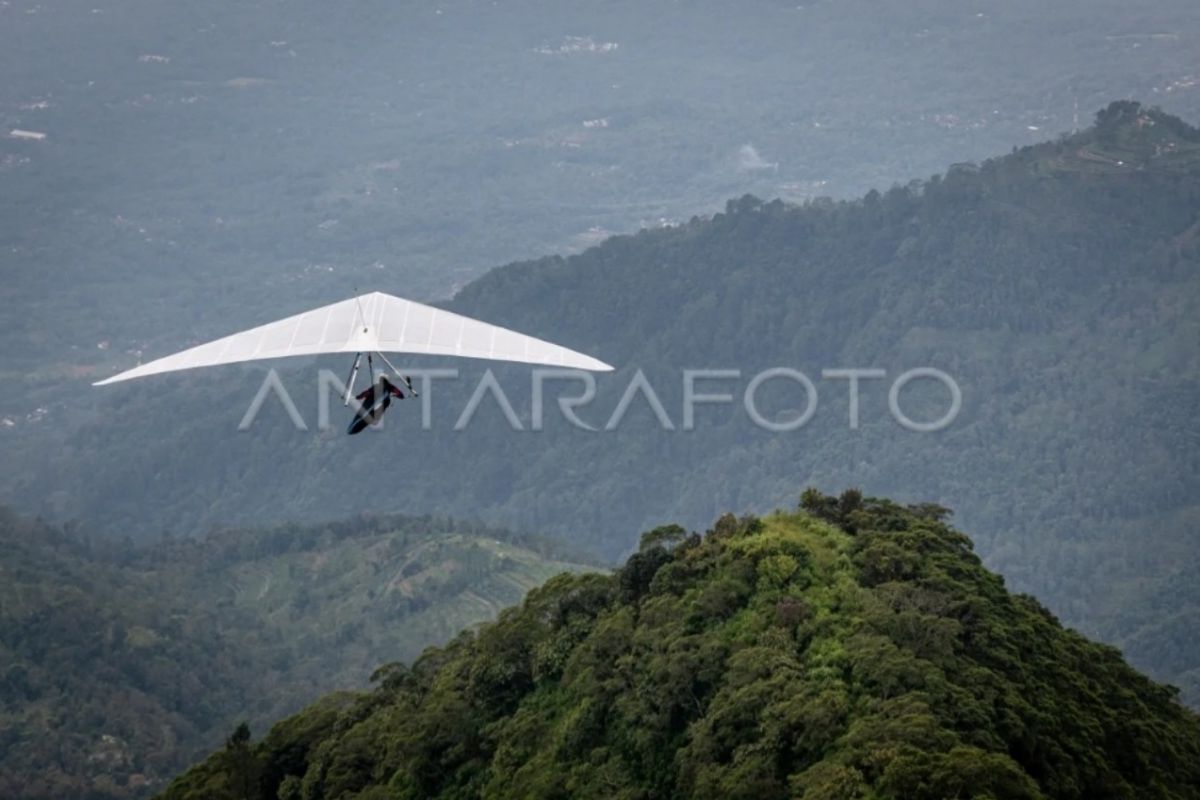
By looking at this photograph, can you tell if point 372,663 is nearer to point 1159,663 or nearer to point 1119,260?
point 1159,663

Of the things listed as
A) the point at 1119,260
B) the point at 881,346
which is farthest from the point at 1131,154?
the point at 881,346

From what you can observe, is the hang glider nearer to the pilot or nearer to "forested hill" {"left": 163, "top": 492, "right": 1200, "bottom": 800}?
the pilot

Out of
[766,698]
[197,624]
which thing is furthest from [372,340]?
[197,624]

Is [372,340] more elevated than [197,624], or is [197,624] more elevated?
[372,340]

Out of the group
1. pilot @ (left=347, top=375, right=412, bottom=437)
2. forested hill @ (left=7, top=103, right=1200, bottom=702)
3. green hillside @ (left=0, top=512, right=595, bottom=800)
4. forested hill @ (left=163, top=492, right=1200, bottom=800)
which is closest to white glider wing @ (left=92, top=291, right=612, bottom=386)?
pilot @ (left=347, top=375, right=412, bottom=437)

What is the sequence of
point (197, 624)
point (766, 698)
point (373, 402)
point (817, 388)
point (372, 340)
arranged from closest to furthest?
point (372, 340), point (373, 402), point (766, 698), point (197, 624), point (817, 388)

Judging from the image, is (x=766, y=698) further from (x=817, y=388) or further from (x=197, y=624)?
(x=817, y=388)

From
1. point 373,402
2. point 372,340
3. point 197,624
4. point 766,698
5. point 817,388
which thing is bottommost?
point 817,388
